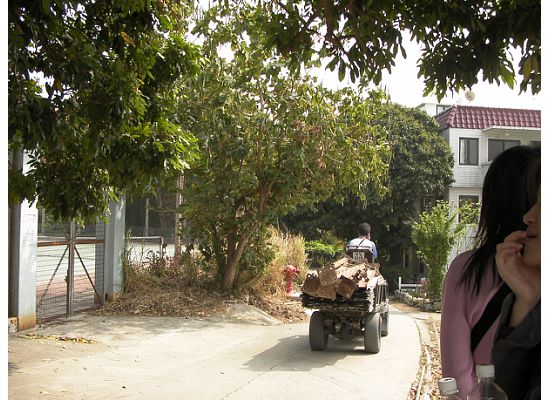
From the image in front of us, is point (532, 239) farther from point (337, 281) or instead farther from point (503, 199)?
point (337, 281)

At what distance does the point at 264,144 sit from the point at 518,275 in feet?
35.7

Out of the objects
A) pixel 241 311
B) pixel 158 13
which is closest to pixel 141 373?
pixel 158 13

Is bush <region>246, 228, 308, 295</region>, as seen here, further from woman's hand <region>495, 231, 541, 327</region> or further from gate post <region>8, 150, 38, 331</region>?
woman's hand <region>495, 231, 541, 327</region>

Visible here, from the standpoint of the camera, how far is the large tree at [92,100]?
5.00 meters

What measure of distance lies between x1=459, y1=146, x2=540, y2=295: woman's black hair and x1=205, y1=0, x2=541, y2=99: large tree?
2022 millimetres

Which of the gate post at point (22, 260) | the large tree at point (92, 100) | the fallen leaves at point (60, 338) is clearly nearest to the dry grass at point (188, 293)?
the gate post at point (22, 260)

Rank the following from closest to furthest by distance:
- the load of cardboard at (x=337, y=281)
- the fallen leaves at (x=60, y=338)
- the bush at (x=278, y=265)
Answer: the load of cardboard at (x=337, y=281)
the fallen leaves at (x=60, y=338)
the bush at (x=278, y=265)

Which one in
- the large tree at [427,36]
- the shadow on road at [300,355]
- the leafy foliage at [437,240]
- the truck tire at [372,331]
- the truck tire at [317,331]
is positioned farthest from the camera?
the leafy foliage at [437,240]

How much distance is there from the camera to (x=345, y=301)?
348 inches

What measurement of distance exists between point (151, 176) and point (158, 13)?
1.89 metres

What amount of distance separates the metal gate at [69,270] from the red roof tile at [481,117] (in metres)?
18.0

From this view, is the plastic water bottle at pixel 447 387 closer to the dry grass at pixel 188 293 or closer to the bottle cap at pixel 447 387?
the bottle cap at pixel 447 387

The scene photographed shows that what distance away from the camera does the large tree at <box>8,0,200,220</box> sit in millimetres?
5000

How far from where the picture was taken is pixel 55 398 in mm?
6355
